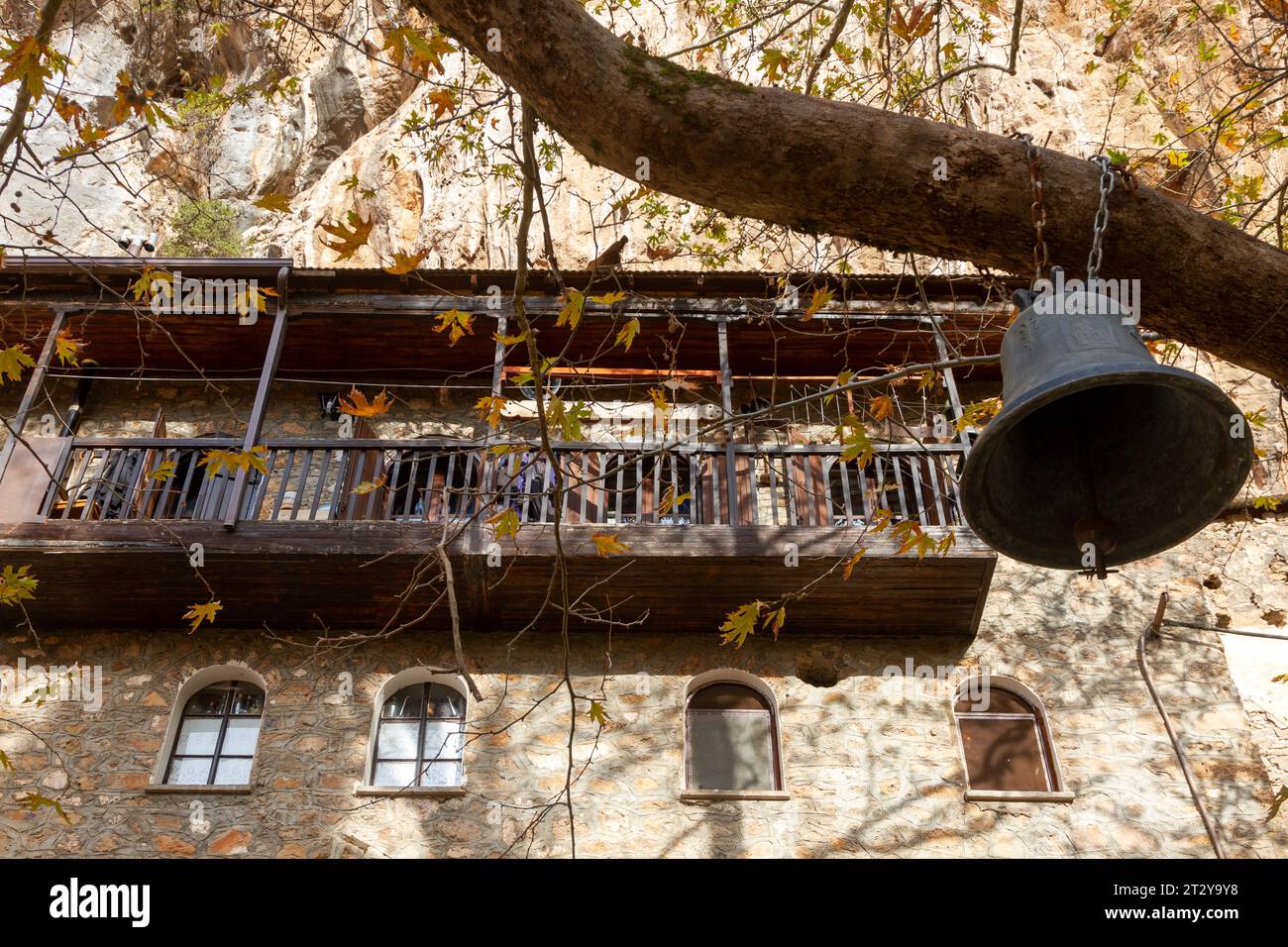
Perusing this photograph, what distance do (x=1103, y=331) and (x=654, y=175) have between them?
1.23 m

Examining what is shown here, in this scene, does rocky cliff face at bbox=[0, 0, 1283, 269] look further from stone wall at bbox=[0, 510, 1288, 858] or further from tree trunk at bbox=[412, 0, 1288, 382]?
tree trunk at bbox=[412, 0, 1288, 382]

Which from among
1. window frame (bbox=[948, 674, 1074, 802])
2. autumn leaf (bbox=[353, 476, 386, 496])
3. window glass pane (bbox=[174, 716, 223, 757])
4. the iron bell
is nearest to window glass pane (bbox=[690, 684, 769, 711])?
window frame (bbox=[948, 674, 1074, 802])

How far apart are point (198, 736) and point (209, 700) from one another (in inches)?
12.5

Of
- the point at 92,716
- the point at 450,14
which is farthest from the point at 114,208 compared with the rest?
the point at 450,14

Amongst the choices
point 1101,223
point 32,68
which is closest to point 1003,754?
point 1101,223

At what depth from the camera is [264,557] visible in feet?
27.3

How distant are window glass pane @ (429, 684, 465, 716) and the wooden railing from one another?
54.1 inches

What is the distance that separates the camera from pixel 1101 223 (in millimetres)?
2744

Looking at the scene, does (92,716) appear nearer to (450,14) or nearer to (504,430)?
(504,430)

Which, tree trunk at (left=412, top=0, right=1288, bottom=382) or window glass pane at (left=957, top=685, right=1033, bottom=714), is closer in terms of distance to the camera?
tree trunk at (left=412, top=0, right=1288, bottom=382)

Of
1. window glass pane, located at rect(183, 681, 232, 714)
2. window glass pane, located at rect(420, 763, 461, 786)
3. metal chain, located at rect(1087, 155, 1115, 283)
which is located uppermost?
window glass pane, located at rect(183, 681, 232, 714)

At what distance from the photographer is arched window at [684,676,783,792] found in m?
8.20

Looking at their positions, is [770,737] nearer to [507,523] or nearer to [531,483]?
[531,483]

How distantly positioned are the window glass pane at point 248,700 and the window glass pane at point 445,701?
4.33ft
